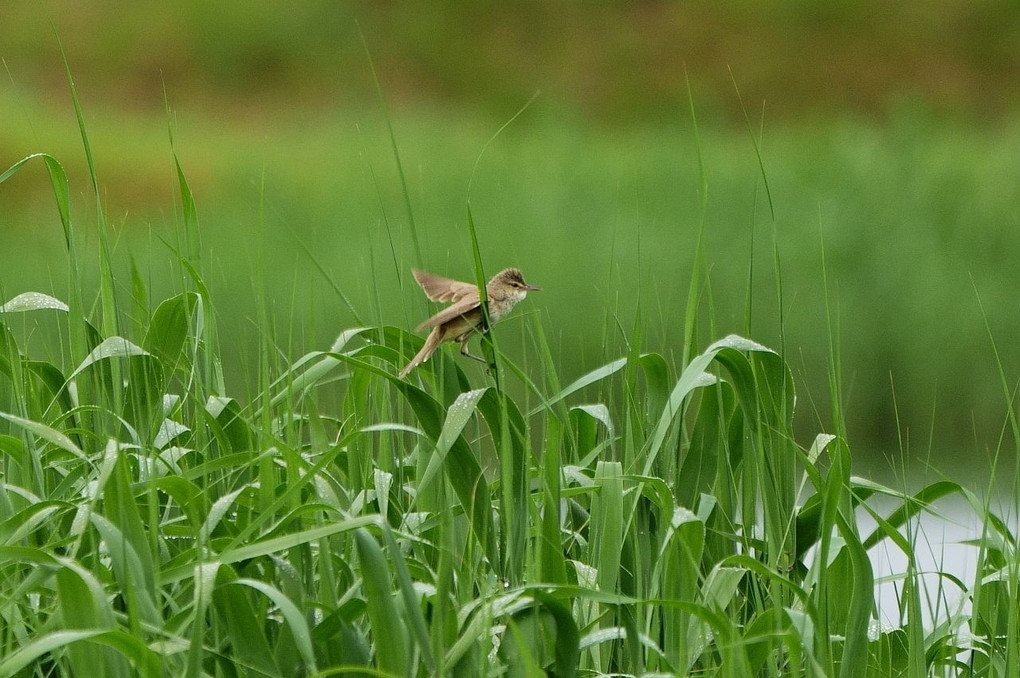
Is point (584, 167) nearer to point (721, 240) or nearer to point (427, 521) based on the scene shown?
point (721, 240)

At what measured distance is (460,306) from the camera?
232 centimetres

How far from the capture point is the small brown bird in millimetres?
2270

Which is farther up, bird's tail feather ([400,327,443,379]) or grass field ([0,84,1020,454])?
bird's tail feather ([400,327,443,379])

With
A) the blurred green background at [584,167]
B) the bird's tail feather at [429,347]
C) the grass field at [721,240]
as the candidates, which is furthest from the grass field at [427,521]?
the grass field at [721,240]

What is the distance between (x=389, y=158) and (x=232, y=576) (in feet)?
31.5

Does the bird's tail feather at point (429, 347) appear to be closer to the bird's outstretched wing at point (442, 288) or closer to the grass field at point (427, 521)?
the grass field at point (427, 521)

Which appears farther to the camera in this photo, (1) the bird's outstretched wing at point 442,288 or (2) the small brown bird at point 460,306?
(1) the bird's outstretched wing at point 442,288

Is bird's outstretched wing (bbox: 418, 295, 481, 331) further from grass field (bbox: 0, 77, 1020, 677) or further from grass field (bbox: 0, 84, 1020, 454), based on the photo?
grass field (bbox: 0, 84, 1020, 454)

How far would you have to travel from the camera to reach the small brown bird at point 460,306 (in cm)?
227

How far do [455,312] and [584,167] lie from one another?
25.6ft

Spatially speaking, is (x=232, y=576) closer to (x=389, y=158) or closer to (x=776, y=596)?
(x=776, y=596)

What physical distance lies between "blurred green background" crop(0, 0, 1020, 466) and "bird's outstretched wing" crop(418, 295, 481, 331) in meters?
0.08

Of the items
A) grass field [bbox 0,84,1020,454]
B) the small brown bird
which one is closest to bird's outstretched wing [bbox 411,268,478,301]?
the small brown bird

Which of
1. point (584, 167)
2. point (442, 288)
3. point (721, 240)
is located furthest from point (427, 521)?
point (584, 167)
